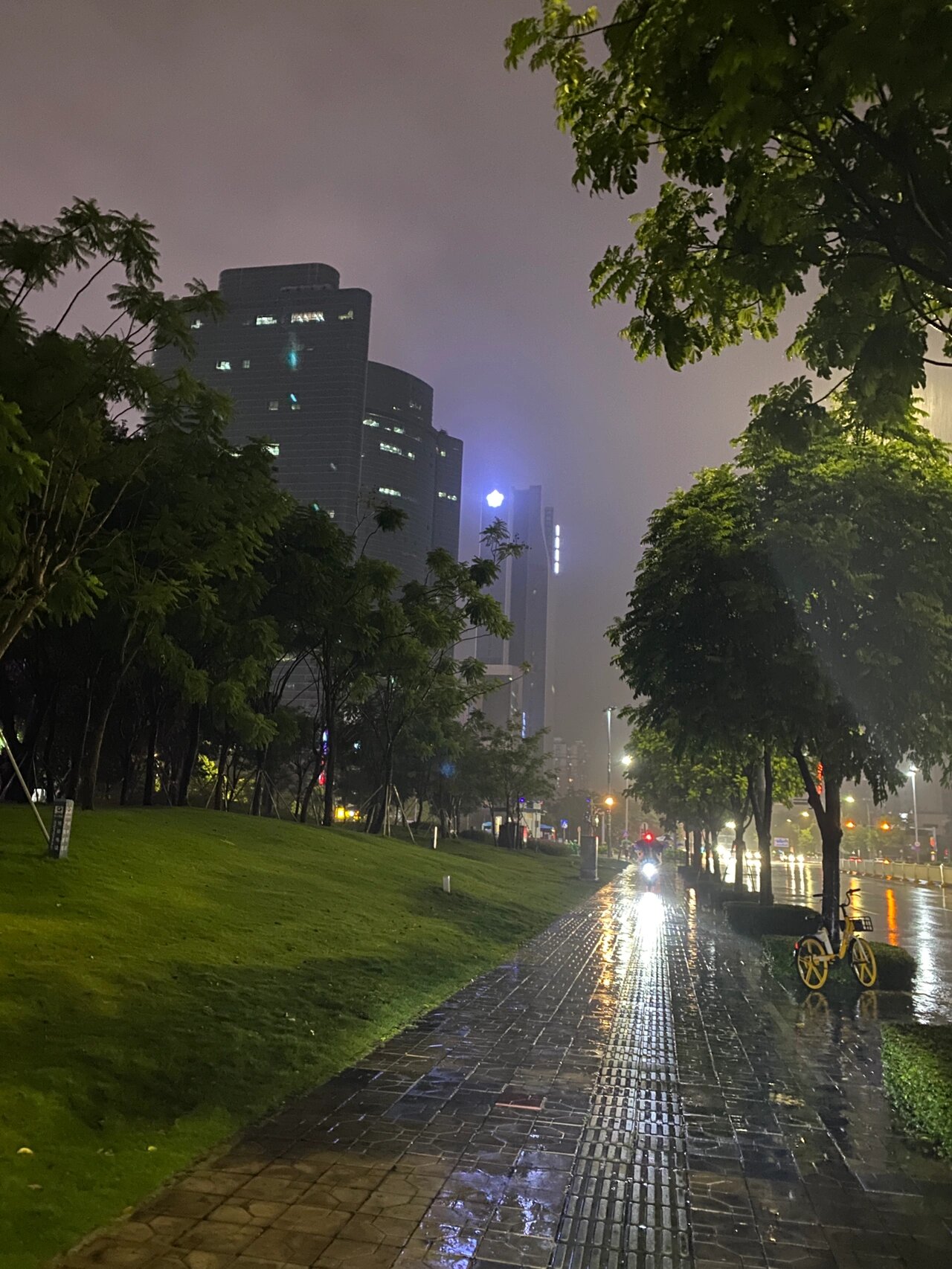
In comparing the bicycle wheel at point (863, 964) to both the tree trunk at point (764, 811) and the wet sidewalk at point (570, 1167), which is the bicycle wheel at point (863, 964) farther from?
the tree trunk at point (764, 811)

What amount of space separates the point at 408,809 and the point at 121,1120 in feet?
294

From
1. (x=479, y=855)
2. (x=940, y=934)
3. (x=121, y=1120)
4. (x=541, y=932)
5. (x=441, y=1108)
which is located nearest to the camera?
(x=121, y=1120)

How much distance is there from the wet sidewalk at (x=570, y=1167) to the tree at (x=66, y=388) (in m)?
8.16

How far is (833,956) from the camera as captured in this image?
44.1 feet

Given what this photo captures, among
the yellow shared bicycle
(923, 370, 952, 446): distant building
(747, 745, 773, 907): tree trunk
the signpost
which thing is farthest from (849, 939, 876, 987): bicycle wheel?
(923, 370, 952, 446): distant building

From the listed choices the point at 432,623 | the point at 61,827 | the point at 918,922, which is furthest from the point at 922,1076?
the point at 432,623

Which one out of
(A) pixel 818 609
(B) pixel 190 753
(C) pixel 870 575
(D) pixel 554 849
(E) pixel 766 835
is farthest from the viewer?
(D) pixel 554 849

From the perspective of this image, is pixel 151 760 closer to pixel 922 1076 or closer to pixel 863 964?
pixel 863 964

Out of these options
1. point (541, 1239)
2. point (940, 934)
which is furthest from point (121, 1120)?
point (940, 934)

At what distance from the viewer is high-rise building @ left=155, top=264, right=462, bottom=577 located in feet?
539

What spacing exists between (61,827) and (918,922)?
27.2 metres

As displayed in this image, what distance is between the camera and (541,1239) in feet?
16.5

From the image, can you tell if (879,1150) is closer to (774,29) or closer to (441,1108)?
(441,1108)

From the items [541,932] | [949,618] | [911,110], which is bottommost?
[541,932]
